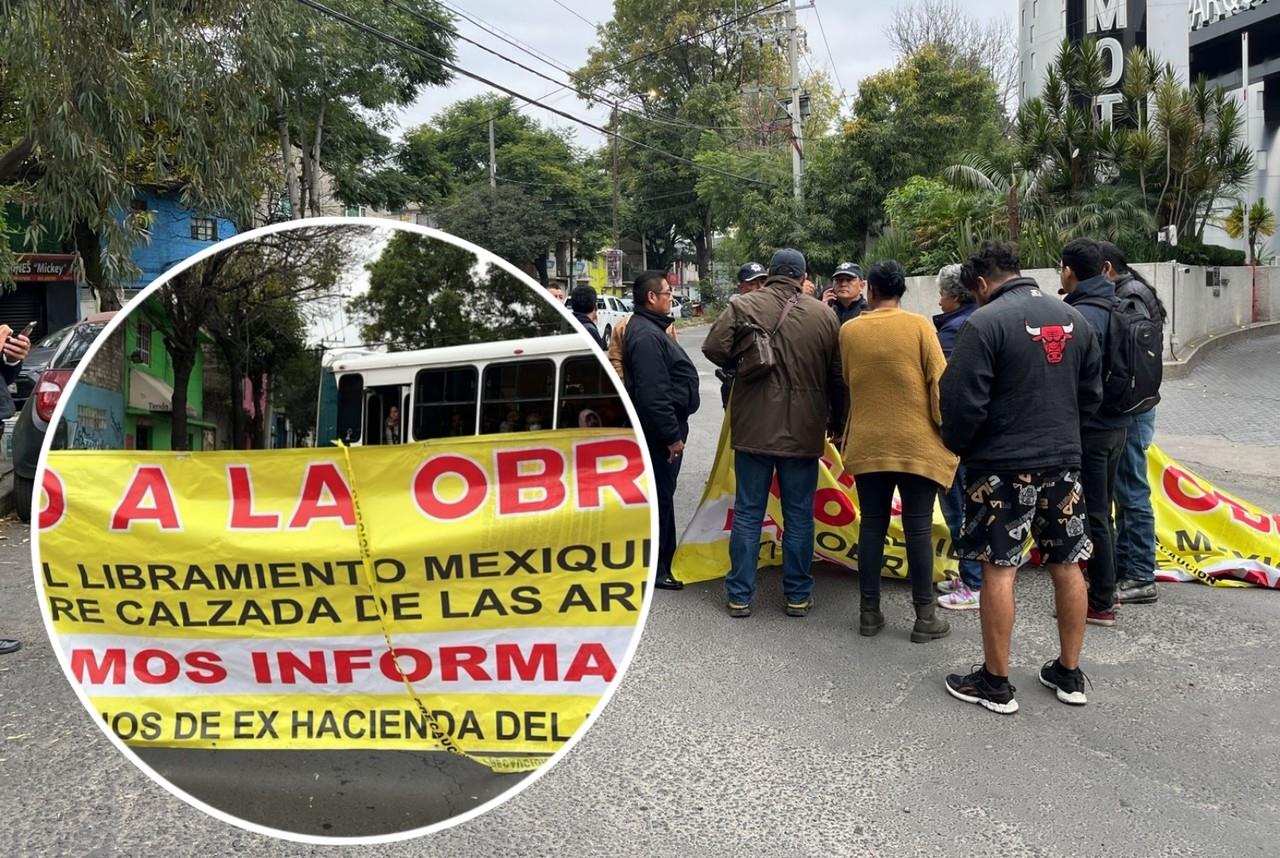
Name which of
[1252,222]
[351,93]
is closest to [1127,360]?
[1252,222]

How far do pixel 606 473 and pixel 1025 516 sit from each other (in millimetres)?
2889

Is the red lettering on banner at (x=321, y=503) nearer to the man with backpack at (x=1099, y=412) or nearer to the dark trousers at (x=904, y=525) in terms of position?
the dark trousers at (x=904, y=525)

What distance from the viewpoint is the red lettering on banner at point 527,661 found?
4.48 ft

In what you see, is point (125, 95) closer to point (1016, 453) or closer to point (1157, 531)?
point (1016, 453)

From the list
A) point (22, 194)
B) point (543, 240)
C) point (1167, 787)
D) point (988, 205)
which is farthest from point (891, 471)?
point (543, 240)

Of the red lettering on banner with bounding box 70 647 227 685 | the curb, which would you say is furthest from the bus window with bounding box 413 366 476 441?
→ the curb

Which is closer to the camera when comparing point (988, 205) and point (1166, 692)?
point (1166, 692)

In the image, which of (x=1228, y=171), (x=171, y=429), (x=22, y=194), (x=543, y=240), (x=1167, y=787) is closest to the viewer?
(x=171, y=429)

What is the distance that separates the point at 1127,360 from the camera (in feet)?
14.3

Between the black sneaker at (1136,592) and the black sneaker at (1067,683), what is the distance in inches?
49.8

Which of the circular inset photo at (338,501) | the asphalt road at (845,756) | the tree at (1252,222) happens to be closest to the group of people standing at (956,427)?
the asphalt road at (845,756)

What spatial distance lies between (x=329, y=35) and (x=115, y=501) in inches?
775

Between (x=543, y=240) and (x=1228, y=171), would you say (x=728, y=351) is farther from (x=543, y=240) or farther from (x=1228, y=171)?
(x=543, y=240)

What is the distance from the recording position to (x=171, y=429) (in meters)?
1.29
